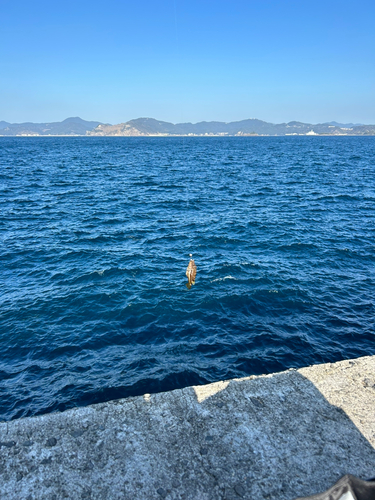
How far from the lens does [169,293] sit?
16.4m

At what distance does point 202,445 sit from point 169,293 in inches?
400

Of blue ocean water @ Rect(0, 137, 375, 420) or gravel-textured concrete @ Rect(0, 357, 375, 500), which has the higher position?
gravel-textured concrete @ Rect(0, 357, 375, 500)

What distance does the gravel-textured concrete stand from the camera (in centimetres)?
573

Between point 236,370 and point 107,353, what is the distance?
4.89 metres

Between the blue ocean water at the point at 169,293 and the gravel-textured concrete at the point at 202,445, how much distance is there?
3.46m

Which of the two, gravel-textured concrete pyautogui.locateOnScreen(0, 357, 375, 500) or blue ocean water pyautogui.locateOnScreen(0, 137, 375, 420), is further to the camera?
blue ocean water pyautogui.locateOnScreen(0, 137, 375, 420)

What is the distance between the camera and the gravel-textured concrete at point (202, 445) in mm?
5727

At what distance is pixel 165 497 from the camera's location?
5.56 m

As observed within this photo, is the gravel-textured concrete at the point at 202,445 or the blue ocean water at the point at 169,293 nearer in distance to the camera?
the gravel-textured concrete at the point at 202,445

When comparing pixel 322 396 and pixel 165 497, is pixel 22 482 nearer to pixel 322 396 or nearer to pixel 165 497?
pixel 165 497

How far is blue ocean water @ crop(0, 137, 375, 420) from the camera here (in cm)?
1152

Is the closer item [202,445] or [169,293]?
[202,445]

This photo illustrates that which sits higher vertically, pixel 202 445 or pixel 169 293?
pixel 202 445

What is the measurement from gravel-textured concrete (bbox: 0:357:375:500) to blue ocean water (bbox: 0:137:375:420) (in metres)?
3.46
